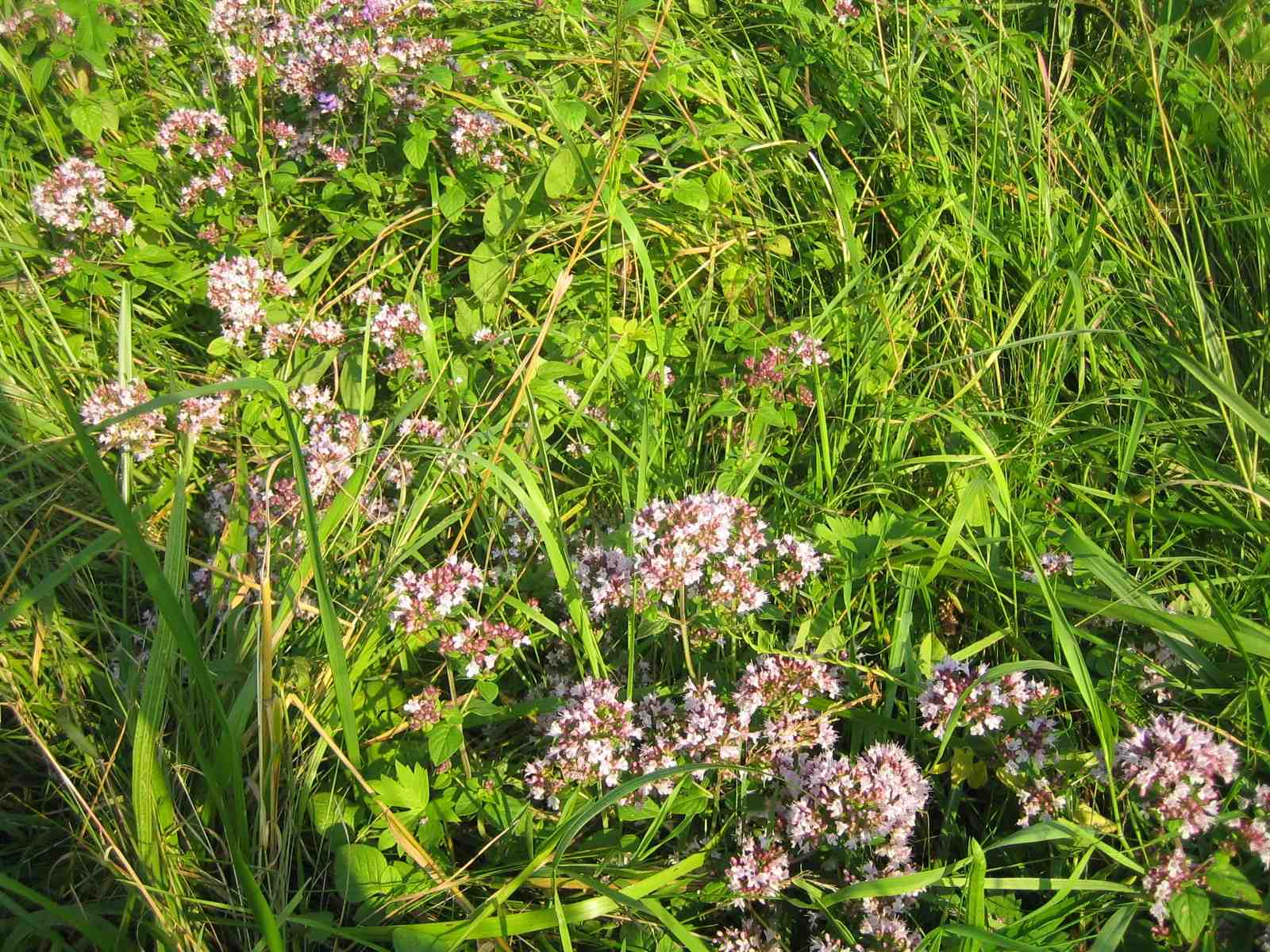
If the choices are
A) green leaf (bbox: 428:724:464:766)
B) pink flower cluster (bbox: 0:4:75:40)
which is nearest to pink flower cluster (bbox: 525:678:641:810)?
green leaf (bbox: 428:724:464:766)

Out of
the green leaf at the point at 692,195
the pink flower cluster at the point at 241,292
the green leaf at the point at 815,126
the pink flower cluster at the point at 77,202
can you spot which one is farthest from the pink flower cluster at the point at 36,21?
the green leaf at the point at 815,126

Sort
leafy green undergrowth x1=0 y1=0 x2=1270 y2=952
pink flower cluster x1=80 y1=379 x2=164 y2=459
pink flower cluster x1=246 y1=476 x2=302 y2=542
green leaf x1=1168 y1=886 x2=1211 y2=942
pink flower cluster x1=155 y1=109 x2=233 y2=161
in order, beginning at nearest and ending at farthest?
green leaf x1=1168 y1=886 x2=1211 y2=942 < leafy green undergrowth x1=0 y1=0 x2=1270 y2=952 < pink flower cluster x1=246 y1=476 x2=302 y2=542 < pink flower cluster x1=80 y1=379 x2=164 y2=459 < pink flower cluster x1=155 y1=109 x2=233 y2=161

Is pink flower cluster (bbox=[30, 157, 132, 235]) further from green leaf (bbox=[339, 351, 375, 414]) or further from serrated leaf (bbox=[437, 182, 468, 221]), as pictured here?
serrated leaf (bbox=[437, 182, 468, 221])

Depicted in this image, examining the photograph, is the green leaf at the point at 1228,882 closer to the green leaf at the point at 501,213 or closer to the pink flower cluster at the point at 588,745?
the pink flower cluster at the point at 588,745

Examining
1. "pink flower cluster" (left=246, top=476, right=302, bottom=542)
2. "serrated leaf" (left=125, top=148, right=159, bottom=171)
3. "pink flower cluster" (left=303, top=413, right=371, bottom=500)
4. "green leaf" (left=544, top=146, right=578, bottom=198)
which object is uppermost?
"serrated leaf" (left=125, top=148, right=159, bottom=171)

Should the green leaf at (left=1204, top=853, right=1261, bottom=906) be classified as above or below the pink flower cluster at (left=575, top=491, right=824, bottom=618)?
below

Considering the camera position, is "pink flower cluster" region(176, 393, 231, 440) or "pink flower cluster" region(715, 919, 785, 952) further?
"pink flower cluster" region(176, 393, 231, 440)
